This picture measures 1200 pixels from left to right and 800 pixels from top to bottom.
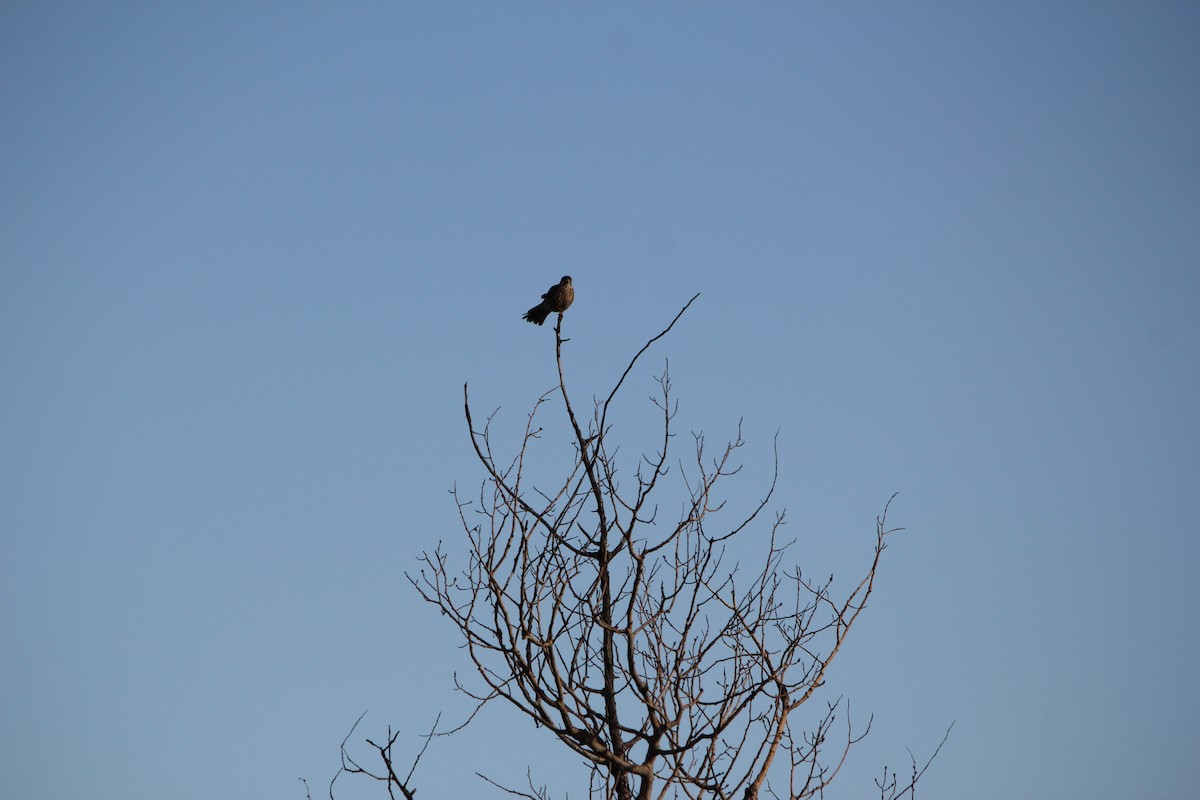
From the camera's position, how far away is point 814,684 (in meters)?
3.92

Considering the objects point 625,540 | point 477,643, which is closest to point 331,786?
point 477,643

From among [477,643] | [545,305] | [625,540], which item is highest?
[545,305]

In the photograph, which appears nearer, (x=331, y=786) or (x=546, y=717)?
(x=546, y=717)

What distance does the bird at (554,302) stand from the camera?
7.99m

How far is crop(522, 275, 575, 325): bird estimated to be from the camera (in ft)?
26.2

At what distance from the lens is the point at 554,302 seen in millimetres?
8102

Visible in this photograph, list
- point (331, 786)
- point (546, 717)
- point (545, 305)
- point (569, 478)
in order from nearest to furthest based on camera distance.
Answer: point (546, 717) < point (331, 786) < point (569, 478) < point (545, 305)

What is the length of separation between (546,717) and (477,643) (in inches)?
14.0

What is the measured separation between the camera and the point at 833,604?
4258 mm

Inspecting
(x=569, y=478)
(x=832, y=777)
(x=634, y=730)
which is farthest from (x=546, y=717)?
(x=832, y=777)

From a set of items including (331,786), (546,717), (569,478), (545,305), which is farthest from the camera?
(545,305)

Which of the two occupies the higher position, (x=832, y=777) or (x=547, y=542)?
(x=547, y=542)

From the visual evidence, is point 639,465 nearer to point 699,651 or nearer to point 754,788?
point 699,651

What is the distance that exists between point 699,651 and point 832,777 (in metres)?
0.69
